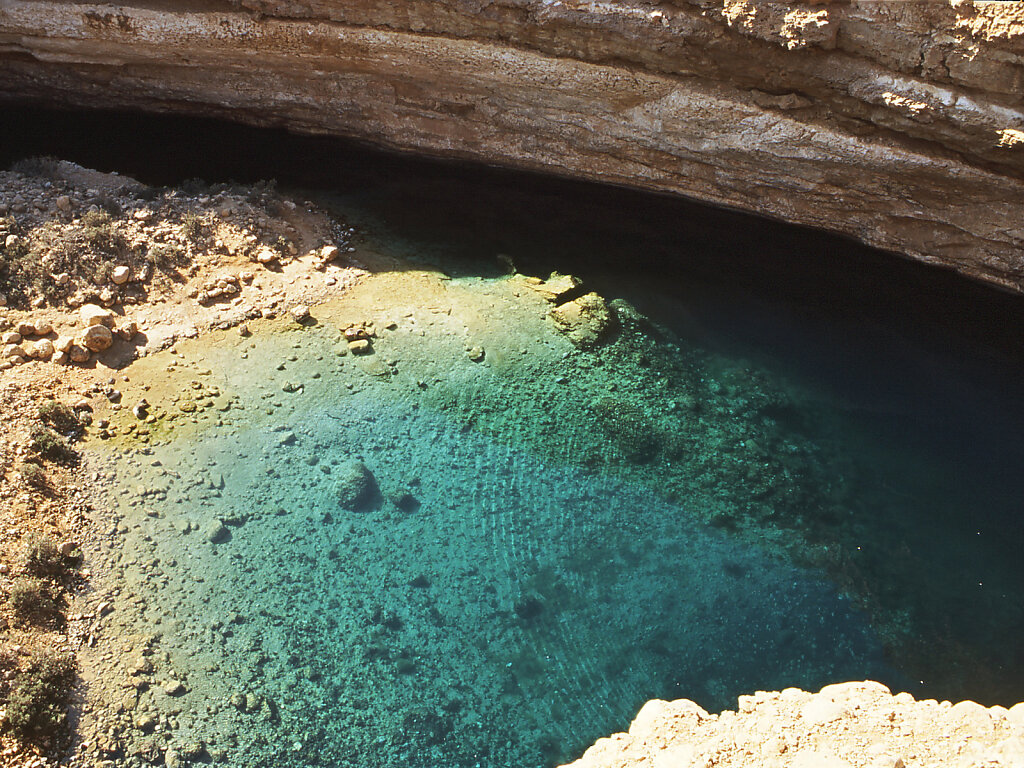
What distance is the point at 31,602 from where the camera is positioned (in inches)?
261

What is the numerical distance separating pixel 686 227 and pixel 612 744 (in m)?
7.65

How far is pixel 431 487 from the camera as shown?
8047 mm

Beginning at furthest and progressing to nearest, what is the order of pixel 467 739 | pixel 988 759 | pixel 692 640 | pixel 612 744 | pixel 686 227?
pixel 686 227 < pixel 692 640 < pixel 467 739 < pixel 612 744 < pixel 988 759

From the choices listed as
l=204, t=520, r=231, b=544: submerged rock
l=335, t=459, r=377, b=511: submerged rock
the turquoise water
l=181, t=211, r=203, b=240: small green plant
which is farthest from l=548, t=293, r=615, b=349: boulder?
l=181, t=211, r=203, b=240: small green plant

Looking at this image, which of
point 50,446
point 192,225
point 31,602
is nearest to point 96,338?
point 50,446

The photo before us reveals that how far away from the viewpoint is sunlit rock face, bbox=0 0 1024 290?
28.8ft

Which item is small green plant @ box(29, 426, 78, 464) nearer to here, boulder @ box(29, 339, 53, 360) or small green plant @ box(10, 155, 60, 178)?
boulder @ box(29, 339, 53, 360)

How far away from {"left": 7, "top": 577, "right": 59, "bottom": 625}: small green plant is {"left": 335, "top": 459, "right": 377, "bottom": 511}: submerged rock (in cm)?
257

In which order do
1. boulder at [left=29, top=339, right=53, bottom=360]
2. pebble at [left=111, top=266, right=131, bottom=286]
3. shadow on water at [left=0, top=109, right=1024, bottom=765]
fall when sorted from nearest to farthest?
shadow on water at [left=0, top=109, right=1024, bottom=765], boulder at [left=29, top=339, right=53, bottom=360], pebble at [left=111, top=266, right=131, bottom=286]

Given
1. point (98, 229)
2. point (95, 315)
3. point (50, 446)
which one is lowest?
point (50, 446)

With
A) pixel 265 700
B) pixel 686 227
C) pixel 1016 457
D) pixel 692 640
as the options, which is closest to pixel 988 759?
pixel 692 640

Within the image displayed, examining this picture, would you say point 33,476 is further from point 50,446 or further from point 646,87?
point 646,87

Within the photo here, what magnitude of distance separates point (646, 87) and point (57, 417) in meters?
7.79

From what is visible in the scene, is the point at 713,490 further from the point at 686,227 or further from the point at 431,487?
the point at 686,227
